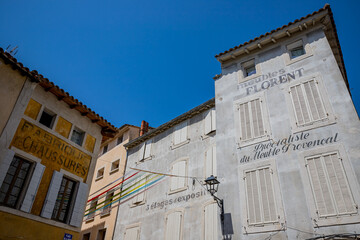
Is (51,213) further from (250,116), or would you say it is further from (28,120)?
(250,116)

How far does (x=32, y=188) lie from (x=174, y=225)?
7.30 m

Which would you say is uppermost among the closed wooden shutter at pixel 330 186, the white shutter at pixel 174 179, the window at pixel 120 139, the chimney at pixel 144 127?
the chimney at pixel 144 127

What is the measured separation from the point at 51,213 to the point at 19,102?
4683 millimetres

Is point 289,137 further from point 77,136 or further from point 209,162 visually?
point 77,136

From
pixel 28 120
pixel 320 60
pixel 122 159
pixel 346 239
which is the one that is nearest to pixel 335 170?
pixel 346 239

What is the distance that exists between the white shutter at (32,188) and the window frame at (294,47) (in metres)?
11.5

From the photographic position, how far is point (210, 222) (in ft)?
44.7

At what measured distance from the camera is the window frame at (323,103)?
10297 millimetres

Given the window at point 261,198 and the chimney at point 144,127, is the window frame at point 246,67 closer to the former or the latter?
the window at point 261,198

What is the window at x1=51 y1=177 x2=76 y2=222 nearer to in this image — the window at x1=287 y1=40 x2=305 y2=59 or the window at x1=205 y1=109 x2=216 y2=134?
the window at x1=205 y1=109 x2=216 y2=134

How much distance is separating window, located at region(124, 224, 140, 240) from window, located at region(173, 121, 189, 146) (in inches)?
219

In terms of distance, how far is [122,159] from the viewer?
22375mm

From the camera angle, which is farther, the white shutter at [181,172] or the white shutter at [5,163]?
the white shutter at [181,172]

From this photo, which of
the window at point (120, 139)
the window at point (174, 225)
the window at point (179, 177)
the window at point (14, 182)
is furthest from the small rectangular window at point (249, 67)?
the window at point (120, 139)
